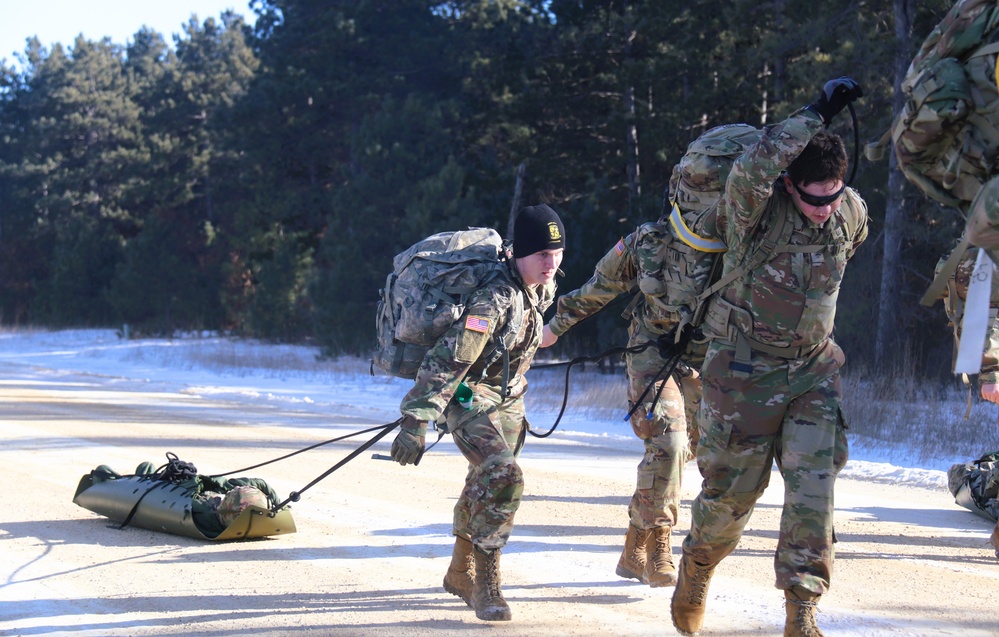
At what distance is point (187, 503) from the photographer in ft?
21.2

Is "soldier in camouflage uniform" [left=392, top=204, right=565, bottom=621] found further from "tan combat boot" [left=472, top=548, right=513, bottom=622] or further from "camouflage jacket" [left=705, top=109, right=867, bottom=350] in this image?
"camouflage jacket" [left=705, top=109, right=867, bottom=350]

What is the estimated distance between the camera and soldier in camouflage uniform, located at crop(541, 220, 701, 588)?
5.25 m

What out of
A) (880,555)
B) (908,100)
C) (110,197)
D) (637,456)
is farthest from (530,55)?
(110,197)

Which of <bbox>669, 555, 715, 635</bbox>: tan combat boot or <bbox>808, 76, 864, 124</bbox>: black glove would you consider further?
<bbox>669, 555, 715, 635</bbox>: tan combat boot

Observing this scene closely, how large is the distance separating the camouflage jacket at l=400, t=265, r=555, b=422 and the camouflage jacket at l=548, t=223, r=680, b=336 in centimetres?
47

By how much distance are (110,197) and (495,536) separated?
4853cm

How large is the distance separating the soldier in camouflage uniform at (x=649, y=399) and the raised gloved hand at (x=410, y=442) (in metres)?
1.08

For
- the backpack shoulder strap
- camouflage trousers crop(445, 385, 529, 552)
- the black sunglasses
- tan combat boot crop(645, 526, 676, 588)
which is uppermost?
the black sunglasses

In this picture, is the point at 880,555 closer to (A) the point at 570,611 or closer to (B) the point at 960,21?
(A) the point at 570,611

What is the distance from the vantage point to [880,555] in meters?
6.00

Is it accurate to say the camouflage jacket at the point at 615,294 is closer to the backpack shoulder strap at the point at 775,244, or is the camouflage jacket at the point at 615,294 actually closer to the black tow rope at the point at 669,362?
the black tow rope at the point at 669,362

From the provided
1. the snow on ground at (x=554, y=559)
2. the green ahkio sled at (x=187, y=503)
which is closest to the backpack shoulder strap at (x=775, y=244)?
the snow on ground at (x=554, y=559)

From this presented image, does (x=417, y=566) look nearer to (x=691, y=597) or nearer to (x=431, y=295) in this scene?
(x=431, y=295)

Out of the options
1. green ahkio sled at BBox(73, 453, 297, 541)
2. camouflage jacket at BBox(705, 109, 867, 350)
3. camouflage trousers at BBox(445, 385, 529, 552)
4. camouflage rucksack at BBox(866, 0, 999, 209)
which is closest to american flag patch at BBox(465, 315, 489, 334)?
camouflage trousers at BBox(445, 385, 529, 552)
